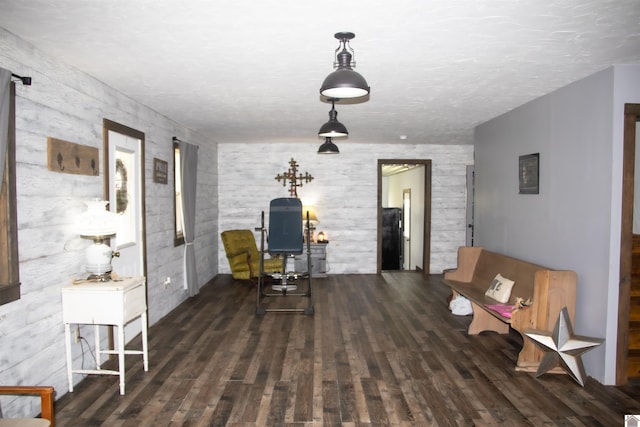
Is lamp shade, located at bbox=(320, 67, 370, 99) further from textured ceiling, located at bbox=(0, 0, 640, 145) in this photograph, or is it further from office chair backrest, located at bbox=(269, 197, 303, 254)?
office chair backrest, located at bbox=(269, 197, 303, 254)

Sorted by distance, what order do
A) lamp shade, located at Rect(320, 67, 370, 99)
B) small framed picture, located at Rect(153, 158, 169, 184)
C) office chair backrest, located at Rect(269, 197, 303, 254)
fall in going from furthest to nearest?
office chair backrest, located at Rect(269, 197, 303, 254), small framed picture, located at Rect(153, 158, 169, 184), lamp shade, located at Rect(320, 67, 370, 99)

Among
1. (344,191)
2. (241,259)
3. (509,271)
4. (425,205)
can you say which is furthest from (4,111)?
(425,205)

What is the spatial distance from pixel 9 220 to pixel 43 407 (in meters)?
1.24

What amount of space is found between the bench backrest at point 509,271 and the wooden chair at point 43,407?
388cm

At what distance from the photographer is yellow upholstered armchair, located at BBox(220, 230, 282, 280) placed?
24.3 feet

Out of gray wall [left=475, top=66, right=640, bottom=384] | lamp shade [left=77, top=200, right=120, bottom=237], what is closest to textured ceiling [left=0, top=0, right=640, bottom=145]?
gray wall [left=475, top=66, right=640, bottom=384]

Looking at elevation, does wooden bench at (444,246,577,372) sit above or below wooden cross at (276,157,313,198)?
below

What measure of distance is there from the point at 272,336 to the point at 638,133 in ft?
13.5

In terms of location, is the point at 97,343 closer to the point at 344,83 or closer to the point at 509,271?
the point at 344,83

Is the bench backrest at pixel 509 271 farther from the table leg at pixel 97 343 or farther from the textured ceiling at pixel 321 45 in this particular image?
the table leg at pixel 97 343

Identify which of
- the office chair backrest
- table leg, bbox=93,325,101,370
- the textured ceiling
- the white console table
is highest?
the textured ceiling

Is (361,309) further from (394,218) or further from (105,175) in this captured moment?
(394,218)

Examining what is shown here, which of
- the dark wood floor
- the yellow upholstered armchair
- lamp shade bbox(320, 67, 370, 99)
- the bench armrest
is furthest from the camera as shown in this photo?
the yellow upholstered armchair

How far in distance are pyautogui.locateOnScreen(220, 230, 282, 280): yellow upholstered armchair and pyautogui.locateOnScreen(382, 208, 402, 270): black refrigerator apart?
4.12 meters
